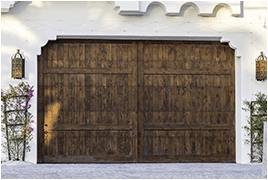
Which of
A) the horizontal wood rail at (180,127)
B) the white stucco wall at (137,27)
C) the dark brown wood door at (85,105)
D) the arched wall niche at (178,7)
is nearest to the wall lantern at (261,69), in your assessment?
the white stucco wall at (137,27)

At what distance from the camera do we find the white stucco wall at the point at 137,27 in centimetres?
691

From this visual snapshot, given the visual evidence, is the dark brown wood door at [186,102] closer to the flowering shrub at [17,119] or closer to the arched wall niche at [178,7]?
the arched wall niche at [178,7]

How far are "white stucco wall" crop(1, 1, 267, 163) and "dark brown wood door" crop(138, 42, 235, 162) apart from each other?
0.73 ft

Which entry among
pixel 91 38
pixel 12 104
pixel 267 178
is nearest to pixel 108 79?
pixel 91 38

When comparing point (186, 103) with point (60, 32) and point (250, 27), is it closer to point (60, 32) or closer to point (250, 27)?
point (250, 27)

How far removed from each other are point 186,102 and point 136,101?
36.3 inches

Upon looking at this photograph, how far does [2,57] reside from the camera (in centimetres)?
691

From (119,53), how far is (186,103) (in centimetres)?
154

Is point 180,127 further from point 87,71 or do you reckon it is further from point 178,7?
point 178,7

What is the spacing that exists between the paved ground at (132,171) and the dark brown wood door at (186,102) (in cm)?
36

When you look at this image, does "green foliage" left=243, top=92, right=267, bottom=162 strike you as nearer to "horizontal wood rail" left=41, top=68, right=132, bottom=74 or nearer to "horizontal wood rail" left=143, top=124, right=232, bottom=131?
"horizontal wood rail" left=143, top=124, right=232, bottom=131

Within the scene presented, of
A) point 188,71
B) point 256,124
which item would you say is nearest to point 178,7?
point 188,71

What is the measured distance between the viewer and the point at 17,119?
271 inches

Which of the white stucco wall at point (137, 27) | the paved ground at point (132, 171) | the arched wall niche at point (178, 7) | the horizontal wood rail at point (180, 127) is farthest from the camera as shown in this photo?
the horizontal wood rail at point (180, 127)
